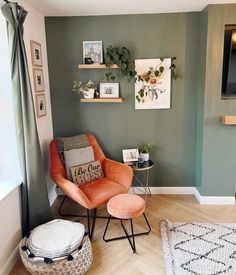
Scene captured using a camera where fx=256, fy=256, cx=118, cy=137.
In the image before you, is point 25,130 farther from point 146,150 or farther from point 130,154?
point 146,150

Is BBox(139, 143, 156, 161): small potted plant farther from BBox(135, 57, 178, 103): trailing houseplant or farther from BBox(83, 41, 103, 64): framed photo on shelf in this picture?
BBox(83, 41, 103, 64): framed photo on shelf

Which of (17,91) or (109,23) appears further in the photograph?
(109,23)

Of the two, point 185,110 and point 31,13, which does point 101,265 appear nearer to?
point 185,110

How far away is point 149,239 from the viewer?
2432 millimetres

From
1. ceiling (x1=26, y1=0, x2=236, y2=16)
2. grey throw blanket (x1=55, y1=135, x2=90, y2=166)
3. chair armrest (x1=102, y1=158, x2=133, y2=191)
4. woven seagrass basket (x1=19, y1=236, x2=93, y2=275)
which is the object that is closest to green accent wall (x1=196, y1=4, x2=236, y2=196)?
ceiling (x1=26, y1=0, x2=236, y2=16)

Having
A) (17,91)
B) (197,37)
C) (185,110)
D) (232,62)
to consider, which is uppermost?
(197,37)

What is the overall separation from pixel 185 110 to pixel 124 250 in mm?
1791

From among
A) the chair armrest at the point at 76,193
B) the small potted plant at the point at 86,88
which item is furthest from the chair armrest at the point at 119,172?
the small potted plant at the point at 86,88

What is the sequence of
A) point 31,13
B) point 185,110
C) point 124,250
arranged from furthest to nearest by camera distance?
point 185,110
point 31,13
point 124,250

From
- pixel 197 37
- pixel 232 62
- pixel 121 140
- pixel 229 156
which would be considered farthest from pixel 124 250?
pixel 197 37

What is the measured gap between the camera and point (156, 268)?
2.06 metres

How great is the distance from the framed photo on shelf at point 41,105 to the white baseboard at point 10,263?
1.36m

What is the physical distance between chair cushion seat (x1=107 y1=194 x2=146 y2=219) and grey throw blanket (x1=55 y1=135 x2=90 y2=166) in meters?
0.84

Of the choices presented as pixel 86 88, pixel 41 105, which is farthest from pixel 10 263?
pixel 86 88
